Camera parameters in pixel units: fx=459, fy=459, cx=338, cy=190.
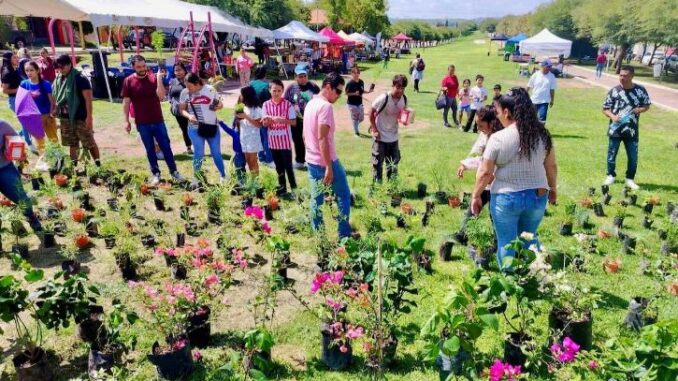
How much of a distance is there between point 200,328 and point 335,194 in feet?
6.03

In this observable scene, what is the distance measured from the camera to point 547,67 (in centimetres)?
968

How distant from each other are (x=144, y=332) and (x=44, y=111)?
5684 mm

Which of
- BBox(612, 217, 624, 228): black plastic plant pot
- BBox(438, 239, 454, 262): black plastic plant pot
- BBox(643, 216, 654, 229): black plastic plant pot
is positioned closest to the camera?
BBox(438, 239, 454, 262): black plastic plant pot

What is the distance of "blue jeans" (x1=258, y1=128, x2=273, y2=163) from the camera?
22.4ft

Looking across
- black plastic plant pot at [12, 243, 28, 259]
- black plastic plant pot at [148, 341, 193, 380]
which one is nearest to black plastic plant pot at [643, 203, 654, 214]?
black plastic plant pot at [148, 341, 193, 380]

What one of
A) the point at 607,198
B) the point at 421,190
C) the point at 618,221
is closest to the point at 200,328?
the point at 421,190

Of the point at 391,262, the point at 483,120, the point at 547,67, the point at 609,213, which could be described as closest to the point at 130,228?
the point at 391,262

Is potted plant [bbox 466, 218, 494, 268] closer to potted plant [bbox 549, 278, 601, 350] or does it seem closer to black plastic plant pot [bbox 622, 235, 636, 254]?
potted plant [bbox 549, 278, 601, 350]

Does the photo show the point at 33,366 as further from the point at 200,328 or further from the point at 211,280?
the point at 211,280

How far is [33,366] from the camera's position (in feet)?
9.50

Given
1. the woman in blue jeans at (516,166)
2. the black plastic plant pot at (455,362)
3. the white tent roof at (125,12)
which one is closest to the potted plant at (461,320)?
the black plastic plant pot at (455,362)

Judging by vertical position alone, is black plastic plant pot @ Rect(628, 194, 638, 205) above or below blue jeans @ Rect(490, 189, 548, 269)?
below

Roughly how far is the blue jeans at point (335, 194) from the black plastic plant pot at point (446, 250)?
100 centimetres

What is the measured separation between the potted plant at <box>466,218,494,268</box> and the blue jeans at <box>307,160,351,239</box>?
4.06ft
